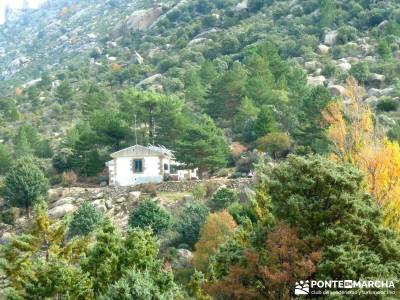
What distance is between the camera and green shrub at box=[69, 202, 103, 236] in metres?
43.7

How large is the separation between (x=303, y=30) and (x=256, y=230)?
81.2 m

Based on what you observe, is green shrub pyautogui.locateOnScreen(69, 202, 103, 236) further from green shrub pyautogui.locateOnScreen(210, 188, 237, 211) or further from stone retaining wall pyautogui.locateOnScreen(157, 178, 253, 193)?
green shrub pyautogui.locateOnScreen(210, 188, 237, 211)

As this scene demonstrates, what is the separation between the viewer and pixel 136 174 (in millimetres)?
54281

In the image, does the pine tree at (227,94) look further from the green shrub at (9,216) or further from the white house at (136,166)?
the green shrub at (9,216)

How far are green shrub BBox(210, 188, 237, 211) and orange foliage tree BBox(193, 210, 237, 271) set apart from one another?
6.16 m

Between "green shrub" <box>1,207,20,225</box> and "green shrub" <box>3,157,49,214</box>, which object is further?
"green shrub" <box>3,157,49,214</box>

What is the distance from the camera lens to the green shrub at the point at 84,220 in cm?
4372

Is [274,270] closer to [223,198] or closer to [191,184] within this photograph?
[223,198]

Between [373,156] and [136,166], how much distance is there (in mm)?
27600

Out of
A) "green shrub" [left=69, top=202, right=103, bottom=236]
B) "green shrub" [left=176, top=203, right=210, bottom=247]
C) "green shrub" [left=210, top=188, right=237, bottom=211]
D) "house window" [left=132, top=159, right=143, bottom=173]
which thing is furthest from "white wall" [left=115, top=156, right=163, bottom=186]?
"green shrub" [left=176, top=203, right=210, bottom=247]

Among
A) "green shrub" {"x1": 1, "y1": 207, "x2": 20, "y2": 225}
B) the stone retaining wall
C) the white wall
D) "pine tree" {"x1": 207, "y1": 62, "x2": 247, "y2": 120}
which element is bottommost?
"green shrub" {"x1": 1, "y1": 207, "x2": 20, "y2": 225}

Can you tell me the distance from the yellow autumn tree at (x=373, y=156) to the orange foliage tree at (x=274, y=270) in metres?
6.44

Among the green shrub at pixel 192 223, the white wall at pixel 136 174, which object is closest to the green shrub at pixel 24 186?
the white wall at pixel 136 174

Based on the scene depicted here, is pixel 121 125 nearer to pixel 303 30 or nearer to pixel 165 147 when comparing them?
pixel 165 147
